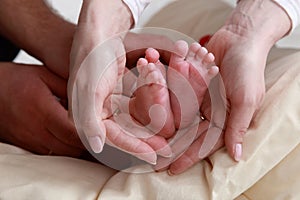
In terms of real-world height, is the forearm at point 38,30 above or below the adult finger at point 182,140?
above

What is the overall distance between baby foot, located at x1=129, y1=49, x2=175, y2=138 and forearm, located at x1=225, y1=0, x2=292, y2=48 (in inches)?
6.4

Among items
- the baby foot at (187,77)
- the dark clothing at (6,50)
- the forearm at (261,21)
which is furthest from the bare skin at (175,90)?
the dark clothing at (6,50)

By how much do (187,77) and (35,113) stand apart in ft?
0.88

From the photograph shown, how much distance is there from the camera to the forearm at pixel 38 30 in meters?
0.90

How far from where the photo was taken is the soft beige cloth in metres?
0.68

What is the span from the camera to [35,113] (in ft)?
2.82

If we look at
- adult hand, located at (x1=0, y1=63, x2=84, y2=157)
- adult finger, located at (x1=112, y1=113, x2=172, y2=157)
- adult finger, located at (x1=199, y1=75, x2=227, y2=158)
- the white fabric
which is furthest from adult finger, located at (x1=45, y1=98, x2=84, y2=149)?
the white fabric

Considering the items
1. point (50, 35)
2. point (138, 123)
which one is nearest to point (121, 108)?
point (138, 123)

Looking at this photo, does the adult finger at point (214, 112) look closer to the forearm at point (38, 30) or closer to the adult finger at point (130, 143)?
the adult finger at point (130, 143)

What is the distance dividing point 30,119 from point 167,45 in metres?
0.25

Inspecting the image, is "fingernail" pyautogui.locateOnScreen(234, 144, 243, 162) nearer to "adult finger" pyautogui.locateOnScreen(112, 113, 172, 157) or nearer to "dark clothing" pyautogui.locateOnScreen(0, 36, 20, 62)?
"adult finger" pyautogui.locateOnScreen(112, 113, 172, 157)

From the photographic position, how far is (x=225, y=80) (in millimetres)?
747

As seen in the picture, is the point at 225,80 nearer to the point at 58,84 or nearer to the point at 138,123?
the point at 138,123

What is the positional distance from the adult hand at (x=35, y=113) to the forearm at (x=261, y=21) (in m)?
0.30
